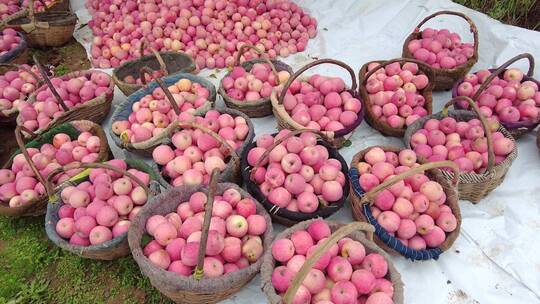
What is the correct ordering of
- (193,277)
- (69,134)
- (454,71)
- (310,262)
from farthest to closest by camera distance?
(454,71)
(69,134)
(193,277)
(310,262)

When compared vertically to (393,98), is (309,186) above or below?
below

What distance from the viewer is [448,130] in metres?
2.45

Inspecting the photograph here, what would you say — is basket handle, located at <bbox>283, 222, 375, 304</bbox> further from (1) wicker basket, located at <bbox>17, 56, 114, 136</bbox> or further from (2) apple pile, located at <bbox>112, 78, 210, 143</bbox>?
(1) wicker basket, located at <bbox>17, 56, 114, 136</bbox>

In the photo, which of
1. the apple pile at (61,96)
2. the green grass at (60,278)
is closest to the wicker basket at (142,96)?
the apple pile at (61,96)

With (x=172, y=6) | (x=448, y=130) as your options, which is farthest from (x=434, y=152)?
(x=172, y=6)

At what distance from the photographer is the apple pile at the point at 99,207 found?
1978 mm

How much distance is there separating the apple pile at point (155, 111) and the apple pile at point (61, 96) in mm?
426

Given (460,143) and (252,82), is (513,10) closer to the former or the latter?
(460,143)

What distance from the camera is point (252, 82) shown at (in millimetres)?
2906

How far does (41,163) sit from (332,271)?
197 cm

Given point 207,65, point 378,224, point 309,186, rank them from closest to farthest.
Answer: point 378,224
point 309,186
point 207,65

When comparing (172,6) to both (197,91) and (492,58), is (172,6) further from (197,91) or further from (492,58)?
(492,58)

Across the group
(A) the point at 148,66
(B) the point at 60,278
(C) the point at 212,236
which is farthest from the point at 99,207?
(A) the point at 148,66

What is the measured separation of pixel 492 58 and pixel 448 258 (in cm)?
220
